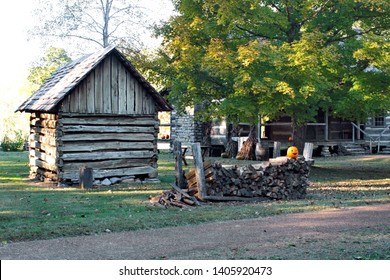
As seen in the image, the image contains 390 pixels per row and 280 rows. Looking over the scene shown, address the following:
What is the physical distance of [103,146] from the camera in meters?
19.2

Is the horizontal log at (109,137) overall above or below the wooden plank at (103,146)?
above

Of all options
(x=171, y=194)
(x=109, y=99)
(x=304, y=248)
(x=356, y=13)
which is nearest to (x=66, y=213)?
(x=171, y=194)

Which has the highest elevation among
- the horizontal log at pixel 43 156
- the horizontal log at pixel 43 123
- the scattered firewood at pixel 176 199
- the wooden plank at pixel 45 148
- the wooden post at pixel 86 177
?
the horizontal log at pixel 43 123

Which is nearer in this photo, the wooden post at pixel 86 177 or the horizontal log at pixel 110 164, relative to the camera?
the wooden post at pixel 86 177

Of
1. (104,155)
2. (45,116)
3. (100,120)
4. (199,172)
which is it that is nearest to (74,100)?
(100,120)

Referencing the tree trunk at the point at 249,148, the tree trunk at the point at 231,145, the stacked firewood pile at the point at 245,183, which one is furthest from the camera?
the tree trunk at the point at 231,145

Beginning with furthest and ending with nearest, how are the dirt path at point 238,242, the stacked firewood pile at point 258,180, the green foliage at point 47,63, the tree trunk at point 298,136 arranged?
the green foliage at point 47,63
the tree trunk at point 298,136
the stacked firewood pile at point 258,180
the dirt path at point 238,242

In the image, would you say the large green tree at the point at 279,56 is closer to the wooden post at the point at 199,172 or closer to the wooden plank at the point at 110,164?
the wooden plank at the point at 110,164

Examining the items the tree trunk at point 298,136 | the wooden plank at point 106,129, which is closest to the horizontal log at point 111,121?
the wooden plank at point 106,129

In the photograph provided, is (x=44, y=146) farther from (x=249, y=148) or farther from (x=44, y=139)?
(x=249, y=148)

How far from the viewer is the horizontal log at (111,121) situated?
18.5 meters

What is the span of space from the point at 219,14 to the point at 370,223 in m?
10.9

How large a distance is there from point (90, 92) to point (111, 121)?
48.1 inches

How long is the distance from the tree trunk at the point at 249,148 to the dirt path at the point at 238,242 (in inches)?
802
